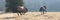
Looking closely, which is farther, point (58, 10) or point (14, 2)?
point (14, 2)

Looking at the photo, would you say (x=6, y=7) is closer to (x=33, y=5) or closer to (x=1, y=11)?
(x=1, y=11)

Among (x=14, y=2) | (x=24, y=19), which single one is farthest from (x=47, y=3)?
(x=24, y=19)

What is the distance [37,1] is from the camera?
17.4 meters

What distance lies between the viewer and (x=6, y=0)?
1859 centimetres

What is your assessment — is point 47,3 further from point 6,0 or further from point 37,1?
point 6,0

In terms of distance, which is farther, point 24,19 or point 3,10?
point 3,10

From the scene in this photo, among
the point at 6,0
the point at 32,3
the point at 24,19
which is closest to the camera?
the point at 24,19

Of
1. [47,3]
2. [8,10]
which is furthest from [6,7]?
[47,3]

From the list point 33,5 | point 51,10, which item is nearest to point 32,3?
point 33,5

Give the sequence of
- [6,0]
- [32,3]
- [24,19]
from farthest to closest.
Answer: [6,0], [32,3], [24,19]

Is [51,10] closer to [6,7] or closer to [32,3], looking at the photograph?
[32,3]

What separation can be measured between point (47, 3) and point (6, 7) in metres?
3.90

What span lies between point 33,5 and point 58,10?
7.13 ft

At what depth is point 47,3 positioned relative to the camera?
17.5 meters
